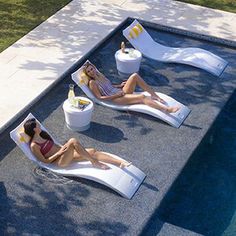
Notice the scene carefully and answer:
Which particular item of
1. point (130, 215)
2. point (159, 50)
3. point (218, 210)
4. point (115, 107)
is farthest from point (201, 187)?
point (159, 50)

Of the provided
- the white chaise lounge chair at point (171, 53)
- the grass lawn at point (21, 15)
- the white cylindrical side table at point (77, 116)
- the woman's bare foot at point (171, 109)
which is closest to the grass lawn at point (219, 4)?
the white chaise lounge chair at point (171, 53)

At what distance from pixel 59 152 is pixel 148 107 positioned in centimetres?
249

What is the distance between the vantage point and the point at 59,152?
10.2 m

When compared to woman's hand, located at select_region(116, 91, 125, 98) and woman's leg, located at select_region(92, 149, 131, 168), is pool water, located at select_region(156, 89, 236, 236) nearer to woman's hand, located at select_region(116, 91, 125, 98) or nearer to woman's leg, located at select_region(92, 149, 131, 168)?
woman's leg, located at select_region(92, 149, 131, 168)

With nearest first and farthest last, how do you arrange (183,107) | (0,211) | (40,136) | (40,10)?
(0,211) → (40,136) → (183,107) → (40,10)

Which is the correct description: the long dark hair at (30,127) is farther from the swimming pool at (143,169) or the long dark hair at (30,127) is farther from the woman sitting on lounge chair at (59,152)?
the swimming pool at (143,169)

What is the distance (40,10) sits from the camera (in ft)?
53.2

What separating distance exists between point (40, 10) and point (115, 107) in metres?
5.38

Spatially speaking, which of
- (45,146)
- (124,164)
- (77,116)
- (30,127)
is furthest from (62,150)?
(77,116)

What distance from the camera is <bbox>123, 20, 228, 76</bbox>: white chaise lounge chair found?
44.9ft

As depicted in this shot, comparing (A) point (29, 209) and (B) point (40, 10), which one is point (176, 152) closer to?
(A) point (29, 209)

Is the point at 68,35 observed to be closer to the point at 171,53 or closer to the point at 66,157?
the point at 171,53

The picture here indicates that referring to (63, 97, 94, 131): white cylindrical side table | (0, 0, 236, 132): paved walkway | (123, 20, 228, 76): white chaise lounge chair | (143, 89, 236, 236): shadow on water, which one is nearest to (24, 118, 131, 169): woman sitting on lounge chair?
(63, 97, 94, 131): white cylindrical side table

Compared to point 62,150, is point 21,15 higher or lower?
lower
